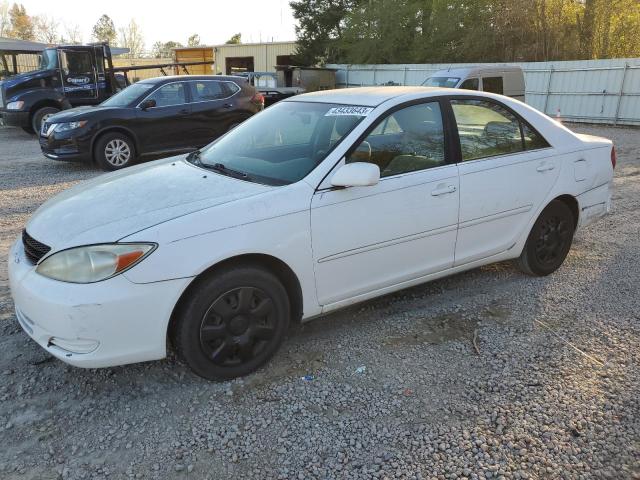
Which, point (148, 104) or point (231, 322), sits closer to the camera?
point (231, 322)

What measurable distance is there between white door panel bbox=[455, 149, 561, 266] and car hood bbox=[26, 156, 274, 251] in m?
1.54

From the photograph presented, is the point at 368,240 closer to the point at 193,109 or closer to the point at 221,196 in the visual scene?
the point at 221,196

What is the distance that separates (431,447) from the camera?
8.46ft

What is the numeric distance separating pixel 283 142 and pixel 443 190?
1164 mm

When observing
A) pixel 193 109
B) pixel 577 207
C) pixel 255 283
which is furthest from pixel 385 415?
pixel 193 109

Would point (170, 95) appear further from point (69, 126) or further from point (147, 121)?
point (69, 126)

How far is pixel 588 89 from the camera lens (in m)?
18.5

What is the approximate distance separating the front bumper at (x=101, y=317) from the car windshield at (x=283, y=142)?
1.02 m

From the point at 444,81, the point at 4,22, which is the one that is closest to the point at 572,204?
the point at 444,81

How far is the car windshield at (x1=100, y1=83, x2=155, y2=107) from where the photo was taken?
9.63 meters

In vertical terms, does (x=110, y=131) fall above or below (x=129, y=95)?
below

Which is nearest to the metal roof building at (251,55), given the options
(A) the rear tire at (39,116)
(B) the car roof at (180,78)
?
(A) the rear tire at (39,116)

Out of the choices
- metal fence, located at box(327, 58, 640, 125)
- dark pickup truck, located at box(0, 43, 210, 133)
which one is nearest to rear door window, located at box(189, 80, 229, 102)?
dark pickup truck, located at box(0, 43, 210, 133)

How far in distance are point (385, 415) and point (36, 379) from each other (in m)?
2.00
